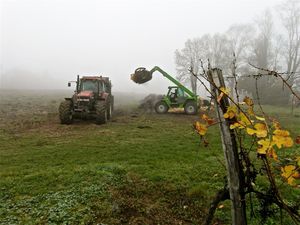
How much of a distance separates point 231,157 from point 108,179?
4774mm

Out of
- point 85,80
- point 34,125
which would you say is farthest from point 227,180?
point 85,80

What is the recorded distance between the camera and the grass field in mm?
5824

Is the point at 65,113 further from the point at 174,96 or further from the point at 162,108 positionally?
the point at 174,96

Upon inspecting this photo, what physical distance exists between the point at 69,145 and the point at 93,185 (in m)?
4.42

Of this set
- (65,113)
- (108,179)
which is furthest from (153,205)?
(65,113)

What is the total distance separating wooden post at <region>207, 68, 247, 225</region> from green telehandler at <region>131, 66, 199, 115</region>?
59.4ft

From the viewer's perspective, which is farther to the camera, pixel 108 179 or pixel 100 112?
pixel 100 112

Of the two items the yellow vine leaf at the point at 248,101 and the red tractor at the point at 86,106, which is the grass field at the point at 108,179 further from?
the red tractor at the point at 86,106

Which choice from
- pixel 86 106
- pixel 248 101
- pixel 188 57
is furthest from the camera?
pixel 188 57

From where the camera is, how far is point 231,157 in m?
3.12

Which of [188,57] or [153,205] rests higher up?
[188,57]

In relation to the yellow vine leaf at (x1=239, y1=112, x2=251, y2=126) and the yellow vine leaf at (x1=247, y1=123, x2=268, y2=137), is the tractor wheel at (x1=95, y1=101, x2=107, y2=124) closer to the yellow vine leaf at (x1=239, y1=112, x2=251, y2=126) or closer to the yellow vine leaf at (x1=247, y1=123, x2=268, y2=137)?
the yellow vine leaf at (x1=239, y1=112, x2=251, y2=126)

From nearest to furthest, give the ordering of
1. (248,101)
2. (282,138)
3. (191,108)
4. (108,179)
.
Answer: (282,138) → (248,101) → (108,179) → (191,108)

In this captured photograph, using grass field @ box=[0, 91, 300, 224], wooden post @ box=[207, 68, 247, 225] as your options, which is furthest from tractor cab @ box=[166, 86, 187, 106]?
wooden post @ box=[207, 68, 247, 225]
